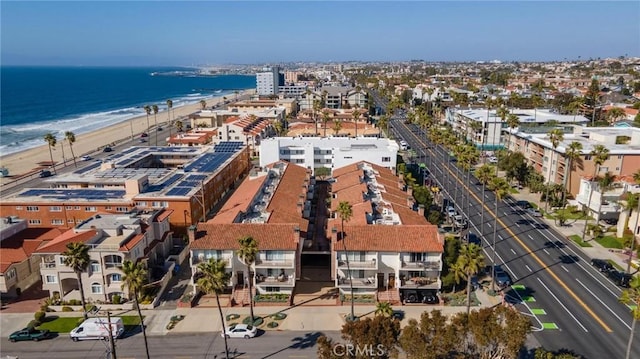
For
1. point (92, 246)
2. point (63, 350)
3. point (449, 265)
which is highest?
point (92, 246)

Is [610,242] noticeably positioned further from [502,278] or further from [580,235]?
[502,278]

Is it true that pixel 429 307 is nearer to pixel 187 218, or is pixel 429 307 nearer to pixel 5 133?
pixel 187 218

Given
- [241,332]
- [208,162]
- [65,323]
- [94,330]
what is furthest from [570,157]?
[65,323]

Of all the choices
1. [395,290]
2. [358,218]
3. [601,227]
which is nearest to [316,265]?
[358,218]

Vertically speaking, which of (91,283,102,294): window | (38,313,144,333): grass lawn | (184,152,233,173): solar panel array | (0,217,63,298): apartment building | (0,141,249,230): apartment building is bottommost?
(38,313,144,333): grass lawn

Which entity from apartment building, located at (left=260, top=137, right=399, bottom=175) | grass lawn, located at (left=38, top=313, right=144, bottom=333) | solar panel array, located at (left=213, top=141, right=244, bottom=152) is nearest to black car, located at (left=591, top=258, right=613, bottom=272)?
apartment building, located at (left=260, top=137, right=399, bottom=175)

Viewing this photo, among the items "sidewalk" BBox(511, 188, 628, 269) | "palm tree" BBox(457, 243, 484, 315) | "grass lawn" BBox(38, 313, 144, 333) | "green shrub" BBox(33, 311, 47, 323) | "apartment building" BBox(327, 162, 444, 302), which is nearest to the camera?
"palm tree" BBox(457, 243, 484, 315)

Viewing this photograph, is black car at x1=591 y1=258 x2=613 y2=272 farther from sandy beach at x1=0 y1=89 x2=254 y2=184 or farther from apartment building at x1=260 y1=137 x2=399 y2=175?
sandy beach at x1=0 y1=89 x2=254 y2=184
